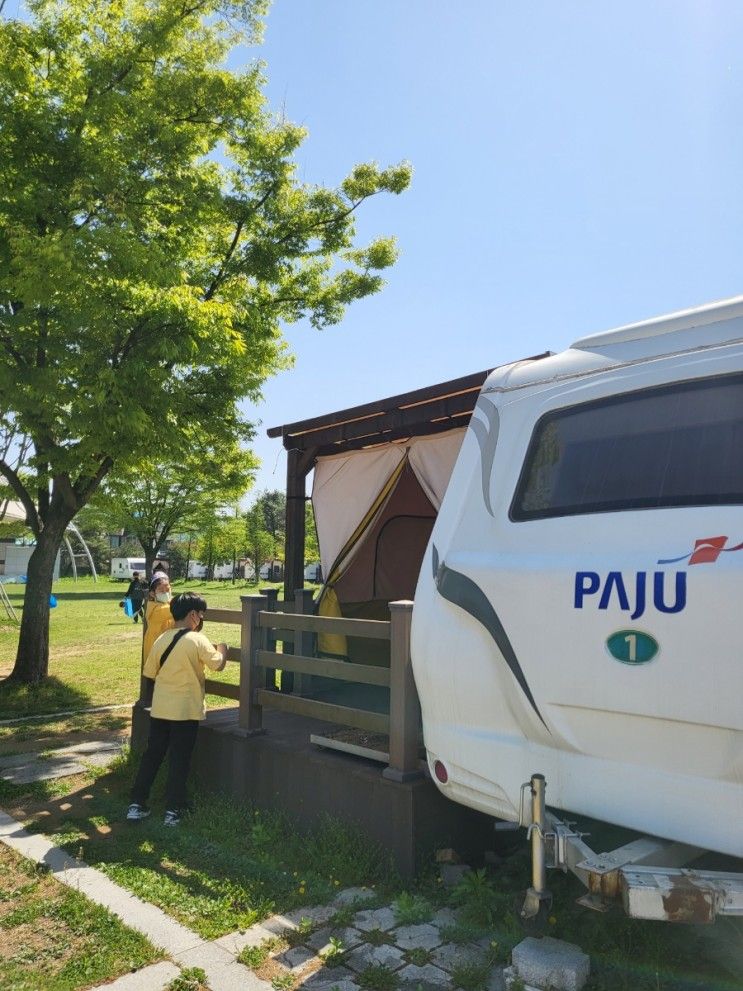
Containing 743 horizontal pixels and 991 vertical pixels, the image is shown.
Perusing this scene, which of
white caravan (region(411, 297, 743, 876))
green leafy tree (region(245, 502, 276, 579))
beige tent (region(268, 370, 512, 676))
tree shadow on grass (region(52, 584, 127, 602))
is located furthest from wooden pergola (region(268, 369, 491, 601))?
green leafy tree (region(245, 502, 276, 579))

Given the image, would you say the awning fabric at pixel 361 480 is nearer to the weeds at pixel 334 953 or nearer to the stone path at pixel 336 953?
the stone path at pixel 336 953

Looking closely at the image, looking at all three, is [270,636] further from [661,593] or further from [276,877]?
[661,593]

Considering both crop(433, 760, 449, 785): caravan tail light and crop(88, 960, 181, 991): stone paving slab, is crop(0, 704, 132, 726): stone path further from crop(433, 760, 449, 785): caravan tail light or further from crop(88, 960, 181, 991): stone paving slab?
crop(433, 760, 449, 785): caravan tail light

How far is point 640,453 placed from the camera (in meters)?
2.75

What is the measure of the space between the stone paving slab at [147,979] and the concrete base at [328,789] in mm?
1321

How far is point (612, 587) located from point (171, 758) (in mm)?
3887

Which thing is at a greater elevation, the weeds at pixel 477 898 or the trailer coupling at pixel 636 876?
the trailer coupling at pixel 636 876

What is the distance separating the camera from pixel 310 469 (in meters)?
7.86

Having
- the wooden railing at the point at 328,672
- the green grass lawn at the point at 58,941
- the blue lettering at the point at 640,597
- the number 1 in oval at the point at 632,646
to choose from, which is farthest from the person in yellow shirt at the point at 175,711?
the blue lettering at the point at 640,597

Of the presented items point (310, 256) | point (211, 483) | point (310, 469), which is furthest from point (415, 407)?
point (211, 483)

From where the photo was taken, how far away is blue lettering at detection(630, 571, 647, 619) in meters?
2.44

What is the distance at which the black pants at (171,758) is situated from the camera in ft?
17.1

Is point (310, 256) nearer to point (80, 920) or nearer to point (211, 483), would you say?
point (211, 483)

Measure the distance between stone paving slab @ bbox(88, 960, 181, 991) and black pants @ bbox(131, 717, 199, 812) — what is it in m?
1.93
